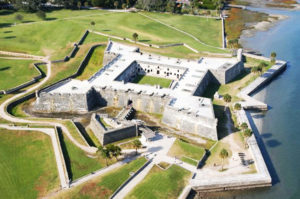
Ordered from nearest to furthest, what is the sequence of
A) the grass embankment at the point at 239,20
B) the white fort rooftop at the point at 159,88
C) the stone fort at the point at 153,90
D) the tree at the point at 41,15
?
1. the stone fort at the point at 153,90
2. the white fort rooftop at the point at 159,88
3. the tree at the point at 41,15
4. the grass embankment at the point at 239,20

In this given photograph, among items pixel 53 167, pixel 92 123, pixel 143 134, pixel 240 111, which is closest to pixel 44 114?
pixel 92 123

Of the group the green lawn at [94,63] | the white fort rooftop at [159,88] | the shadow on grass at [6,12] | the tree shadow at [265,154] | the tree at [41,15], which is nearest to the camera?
the tree shadow at [265,154]

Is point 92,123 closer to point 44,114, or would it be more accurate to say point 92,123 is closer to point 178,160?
point 44,114

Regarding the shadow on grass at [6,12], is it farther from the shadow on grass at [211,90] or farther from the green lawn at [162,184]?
the green lawn at [162,184]

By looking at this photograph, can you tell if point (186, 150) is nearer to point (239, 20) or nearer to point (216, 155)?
point (216, 155)

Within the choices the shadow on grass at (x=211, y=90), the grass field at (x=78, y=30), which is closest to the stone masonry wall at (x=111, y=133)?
the shadow on grass at (x=211, y=90)

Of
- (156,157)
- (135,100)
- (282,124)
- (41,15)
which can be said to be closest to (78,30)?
(41,15)
